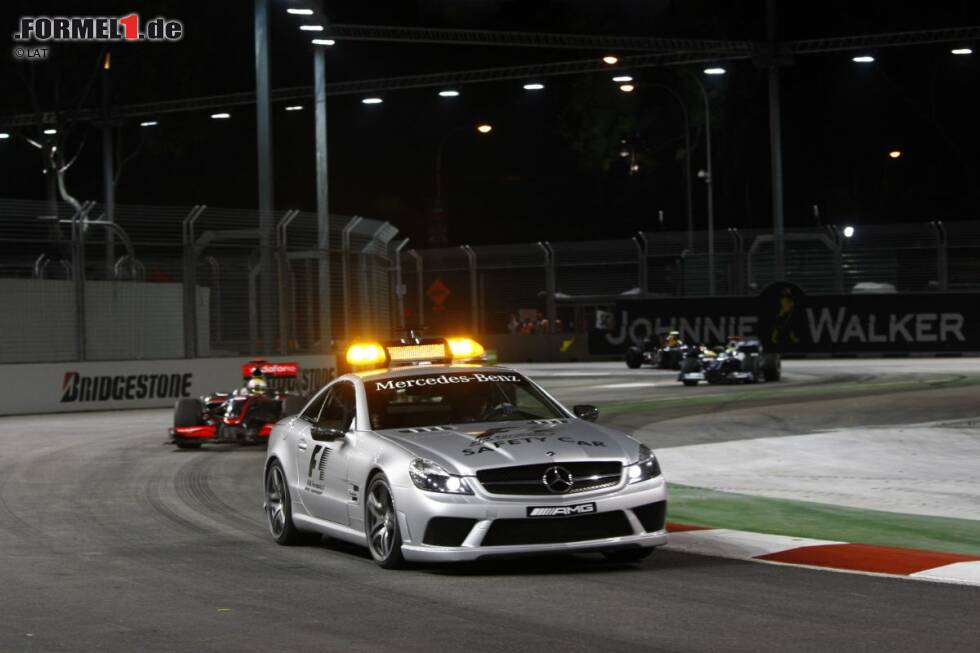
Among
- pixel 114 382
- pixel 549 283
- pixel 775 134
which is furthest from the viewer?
pixel 549 283

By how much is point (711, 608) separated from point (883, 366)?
1250 inches

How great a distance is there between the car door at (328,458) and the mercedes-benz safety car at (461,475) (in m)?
0.01

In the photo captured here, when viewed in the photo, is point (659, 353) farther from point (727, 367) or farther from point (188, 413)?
point (188, 413)

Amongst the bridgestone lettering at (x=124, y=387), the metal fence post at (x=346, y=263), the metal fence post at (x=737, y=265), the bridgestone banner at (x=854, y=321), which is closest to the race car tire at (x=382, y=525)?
the bridgestone lettering at (x=124, y=387)

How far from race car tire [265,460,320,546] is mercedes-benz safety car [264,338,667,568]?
0.05ft

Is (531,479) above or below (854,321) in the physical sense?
below

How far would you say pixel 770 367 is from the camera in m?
33.0

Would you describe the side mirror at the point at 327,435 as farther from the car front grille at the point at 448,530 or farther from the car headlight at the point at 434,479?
the car front grille at the point at 448,530

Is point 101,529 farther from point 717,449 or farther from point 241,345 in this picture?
point 241,345

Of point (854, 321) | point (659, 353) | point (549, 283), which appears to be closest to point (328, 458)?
point (659, 353)

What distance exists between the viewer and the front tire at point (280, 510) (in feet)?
35.0

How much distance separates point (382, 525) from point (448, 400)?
1309mm

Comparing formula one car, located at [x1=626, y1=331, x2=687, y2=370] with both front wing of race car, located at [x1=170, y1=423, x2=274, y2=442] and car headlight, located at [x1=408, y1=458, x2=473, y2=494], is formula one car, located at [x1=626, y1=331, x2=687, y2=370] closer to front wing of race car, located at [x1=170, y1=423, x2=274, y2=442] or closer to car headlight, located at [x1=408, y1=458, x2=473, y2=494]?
front wing of race car, located at [x1=170, y1=423, x2=274, y2=442]

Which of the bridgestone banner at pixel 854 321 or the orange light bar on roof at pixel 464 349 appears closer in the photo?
the orange light bar on roof at pixel 464 349
